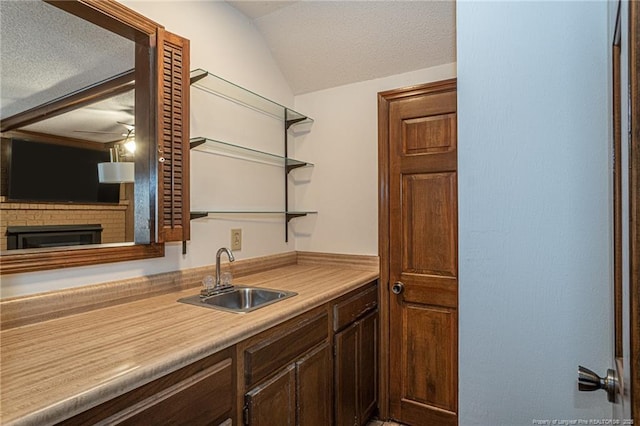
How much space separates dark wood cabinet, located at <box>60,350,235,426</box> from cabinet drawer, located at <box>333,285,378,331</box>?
72cm

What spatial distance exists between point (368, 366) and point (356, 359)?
181 millimetres

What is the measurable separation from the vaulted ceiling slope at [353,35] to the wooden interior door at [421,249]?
276mm

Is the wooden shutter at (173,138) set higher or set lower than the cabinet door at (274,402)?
higher

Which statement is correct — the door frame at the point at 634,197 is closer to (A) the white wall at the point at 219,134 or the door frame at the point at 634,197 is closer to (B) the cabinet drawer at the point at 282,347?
(B) the cabinet drawer at the point at 282,347

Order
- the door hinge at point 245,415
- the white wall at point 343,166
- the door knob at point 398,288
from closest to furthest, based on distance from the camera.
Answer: the door hinge at point 245,415 → the door knob at point 398,288 → the white wall at point 343,166

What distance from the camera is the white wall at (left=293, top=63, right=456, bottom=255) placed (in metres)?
2.27

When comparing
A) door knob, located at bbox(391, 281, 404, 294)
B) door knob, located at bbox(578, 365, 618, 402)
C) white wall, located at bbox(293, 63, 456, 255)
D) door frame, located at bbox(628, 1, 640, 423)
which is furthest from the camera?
white wall, located at bbox(293, 63, 456, 255)

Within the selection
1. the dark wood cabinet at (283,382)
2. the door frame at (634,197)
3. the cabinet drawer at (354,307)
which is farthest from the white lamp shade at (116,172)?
the door frame at (634,197)

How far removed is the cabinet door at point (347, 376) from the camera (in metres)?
1.73

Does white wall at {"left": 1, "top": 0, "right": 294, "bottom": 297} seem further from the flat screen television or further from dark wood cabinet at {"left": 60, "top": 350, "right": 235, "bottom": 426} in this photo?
dark wood cabinet at {"left": 60, "top": 350, "right": 235, "bottom": 426}

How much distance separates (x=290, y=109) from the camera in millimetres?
2471

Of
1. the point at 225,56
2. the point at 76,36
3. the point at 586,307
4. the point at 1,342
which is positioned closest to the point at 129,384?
the point at 1,342

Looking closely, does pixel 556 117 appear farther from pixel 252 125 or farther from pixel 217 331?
pixel 252 125

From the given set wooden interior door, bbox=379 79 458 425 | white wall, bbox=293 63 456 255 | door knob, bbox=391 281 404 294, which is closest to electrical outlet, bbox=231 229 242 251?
white wall, bbox=293 63 456 255
